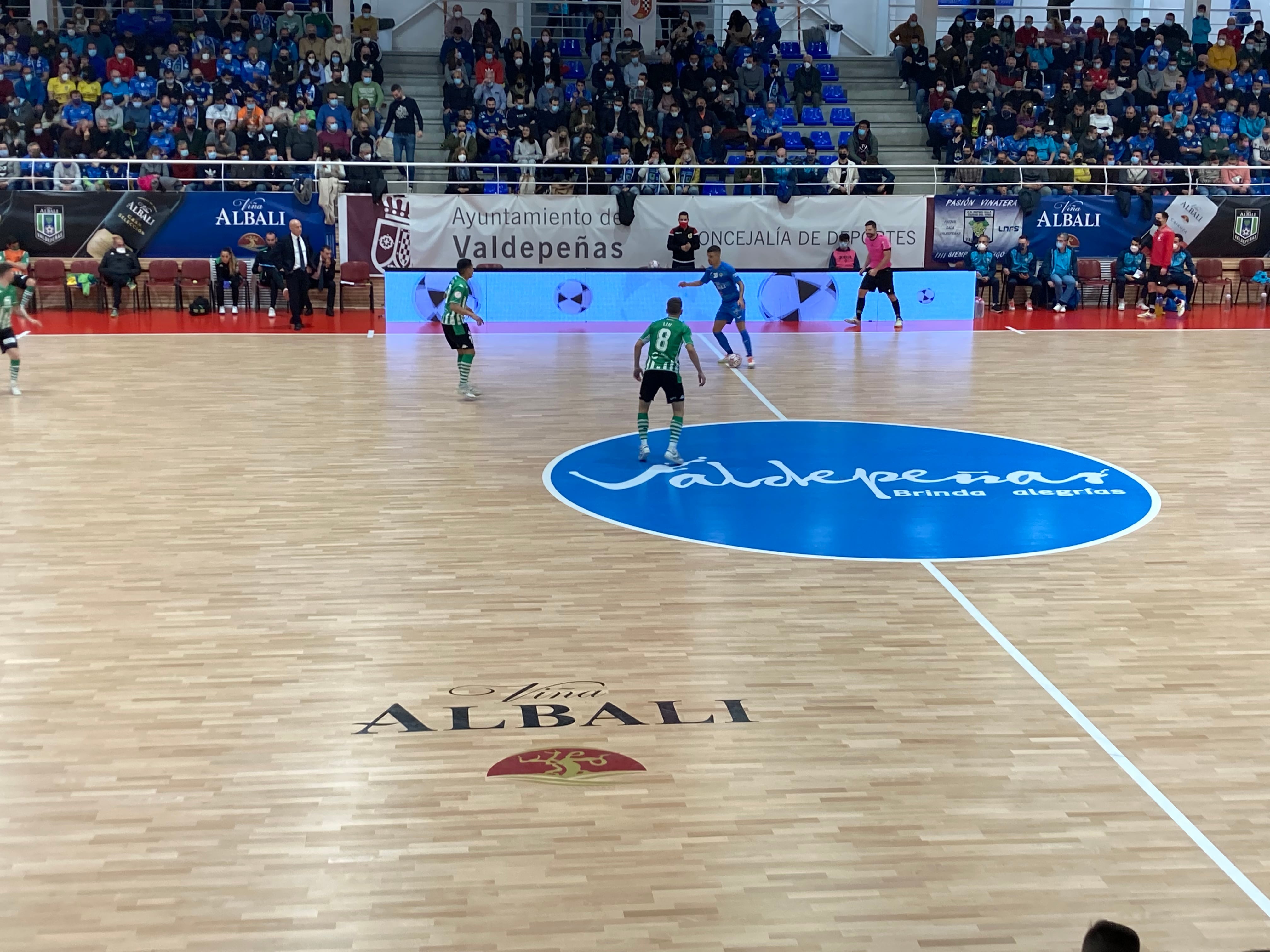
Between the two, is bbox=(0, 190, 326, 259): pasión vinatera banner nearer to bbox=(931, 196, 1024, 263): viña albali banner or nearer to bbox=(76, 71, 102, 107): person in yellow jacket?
bbox=(76, 71, 102, 107): person in yellow jacket

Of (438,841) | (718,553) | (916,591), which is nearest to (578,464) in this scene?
(718,553)

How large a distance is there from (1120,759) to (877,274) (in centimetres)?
1688

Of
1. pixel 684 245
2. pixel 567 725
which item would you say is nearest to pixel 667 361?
pixel 567 725

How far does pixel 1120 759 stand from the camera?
6.52 m

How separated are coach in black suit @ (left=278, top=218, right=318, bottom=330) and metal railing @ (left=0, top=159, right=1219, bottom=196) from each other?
1371 mm

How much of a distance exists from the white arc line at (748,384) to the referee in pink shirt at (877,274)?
3.14 m

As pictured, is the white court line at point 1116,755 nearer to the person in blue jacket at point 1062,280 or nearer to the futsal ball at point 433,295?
the futsal ball at point 433,295

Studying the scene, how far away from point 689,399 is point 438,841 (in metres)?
11.2

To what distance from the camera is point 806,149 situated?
28.1m

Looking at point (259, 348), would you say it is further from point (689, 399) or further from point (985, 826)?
point (985, 826)

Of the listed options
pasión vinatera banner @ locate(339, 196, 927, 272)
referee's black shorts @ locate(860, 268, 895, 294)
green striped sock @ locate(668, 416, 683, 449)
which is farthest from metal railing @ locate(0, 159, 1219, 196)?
green striped sock @ locate(668, 416, 683, 449)

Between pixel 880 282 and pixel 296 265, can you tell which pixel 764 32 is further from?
pixel 296 265

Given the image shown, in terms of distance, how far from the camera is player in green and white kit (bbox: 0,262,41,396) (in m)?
15.3

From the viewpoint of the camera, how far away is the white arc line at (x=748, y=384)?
1538 centimetres
